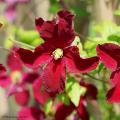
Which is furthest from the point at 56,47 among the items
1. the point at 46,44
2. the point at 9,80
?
the point at 9,80

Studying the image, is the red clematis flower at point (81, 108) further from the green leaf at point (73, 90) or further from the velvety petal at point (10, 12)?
the velvety petal at point (10, 12)

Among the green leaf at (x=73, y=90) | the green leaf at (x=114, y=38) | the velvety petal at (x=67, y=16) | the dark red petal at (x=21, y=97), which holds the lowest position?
the dark red petal at (x=21, y=97)

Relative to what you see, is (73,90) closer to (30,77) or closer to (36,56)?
(36,56)

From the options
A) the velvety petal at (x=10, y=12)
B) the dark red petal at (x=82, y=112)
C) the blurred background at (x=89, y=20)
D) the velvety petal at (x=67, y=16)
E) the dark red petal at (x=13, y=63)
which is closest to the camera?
the velvety petal at (x=67, y=16)

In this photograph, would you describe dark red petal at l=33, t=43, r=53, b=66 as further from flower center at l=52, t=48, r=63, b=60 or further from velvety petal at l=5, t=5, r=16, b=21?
velvety petal at l=5, t=5, r=16, b=21

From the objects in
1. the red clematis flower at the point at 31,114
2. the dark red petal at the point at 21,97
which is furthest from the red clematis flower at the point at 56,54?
the dark red petal at the point at 21,97

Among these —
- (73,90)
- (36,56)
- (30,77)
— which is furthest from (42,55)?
(30,77)

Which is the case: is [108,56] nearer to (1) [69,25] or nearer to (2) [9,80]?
(1) [69,25]

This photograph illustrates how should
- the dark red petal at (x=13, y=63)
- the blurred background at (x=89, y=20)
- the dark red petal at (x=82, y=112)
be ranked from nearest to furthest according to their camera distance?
1. the dark red petal at (x=82, y=112)
2. the blurred background at (x=89, y=20)
3. the dark red petal at (x=13, y=63)
